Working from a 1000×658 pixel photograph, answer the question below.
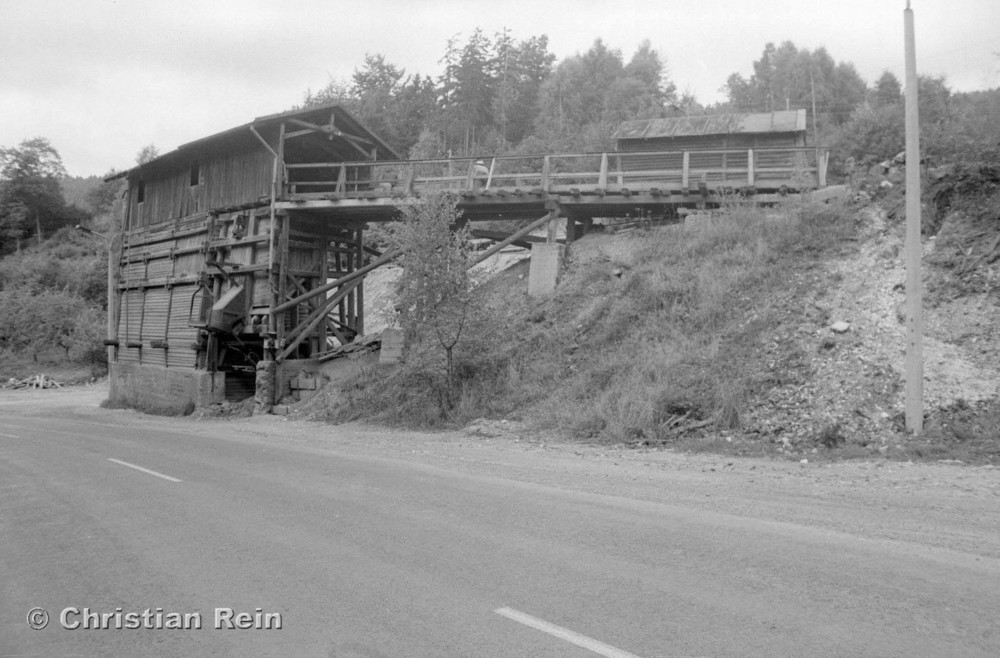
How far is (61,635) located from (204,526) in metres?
2.63

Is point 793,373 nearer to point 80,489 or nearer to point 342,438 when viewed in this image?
point 342,438

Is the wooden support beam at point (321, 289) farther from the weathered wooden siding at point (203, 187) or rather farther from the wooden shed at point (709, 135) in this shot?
the wooden shed at point (709, 135)

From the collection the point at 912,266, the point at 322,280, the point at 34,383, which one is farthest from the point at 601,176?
the point at 34,383

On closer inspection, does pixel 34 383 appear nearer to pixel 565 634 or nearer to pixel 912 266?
pixel 912 266

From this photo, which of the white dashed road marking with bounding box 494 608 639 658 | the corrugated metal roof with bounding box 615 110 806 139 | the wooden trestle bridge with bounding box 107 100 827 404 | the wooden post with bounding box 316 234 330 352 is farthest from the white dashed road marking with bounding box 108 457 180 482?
the corrugated metal roof with bounding box 615 110 806 139

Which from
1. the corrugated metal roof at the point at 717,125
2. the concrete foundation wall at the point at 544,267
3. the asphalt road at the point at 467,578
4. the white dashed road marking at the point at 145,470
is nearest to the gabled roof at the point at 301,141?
the concrete foundation wall at the point at 544,267

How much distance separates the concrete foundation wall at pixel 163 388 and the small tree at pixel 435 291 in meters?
10.4

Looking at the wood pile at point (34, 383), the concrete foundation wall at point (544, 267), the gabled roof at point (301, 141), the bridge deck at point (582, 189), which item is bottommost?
the wood pile at point (34, 383)

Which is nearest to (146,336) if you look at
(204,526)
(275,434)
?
(275,434)

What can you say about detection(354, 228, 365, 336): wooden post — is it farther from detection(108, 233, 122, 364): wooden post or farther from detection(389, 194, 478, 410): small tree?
detection(108, 233, 122, 364): wooden post

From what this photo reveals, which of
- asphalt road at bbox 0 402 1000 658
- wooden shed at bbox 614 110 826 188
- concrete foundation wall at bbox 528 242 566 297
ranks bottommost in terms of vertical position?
A: asphalt road at bbox 0 402 1000 658

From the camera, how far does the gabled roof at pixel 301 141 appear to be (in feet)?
74.8

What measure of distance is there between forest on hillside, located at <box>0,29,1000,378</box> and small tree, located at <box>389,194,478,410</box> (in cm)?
2697

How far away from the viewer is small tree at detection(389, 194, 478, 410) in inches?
658
